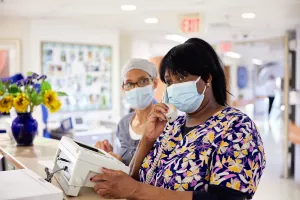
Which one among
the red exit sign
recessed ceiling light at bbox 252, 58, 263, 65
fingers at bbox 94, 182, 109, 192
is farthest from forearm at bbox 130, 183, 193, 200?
recessed ceiling light at bbox 252, 58, 263, 65

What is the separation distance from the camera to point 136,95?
89.5 inches

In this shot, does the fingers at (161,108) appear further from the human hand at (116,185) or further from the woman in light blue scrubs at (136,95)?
the woman in light blue scrubs at (136,95)

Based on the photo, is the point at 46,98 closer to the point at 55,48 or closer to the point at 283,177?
the point at 55,48

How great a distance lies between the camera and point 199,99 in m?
1.48

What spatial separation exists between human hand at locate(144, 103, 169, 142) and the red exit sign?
410 centimetres

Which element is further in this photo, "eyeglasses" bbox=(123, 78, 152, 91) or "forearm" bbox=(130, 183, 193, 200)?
"eyeglasses" bbox=(123, 78, 152, 91)

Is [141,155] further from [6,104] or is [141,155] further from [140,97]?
[6,104]

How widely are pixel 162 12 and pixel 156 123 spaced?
4086 mm

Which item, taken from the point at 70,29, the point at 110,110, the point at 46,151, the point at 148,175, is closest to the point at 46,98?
the point at 46,151

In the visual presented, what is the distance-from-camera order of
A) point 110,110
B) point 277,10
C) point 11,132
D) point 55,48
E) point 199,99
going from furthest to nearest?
point 110,110
point 55,48
point 277,10
point 11,132
point 199,99

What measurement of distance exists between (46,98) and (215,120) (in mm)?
1597

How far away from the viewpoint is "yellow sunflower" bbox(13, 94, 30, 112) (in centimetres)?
258

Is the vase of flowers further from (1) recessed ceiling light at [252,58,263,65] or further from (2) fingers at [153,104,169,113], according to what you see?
(1) recessed ceiling light at [252,58,263,65]

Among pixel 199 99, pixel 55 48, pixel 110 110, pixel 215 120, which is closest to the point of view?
pixel 215 120
